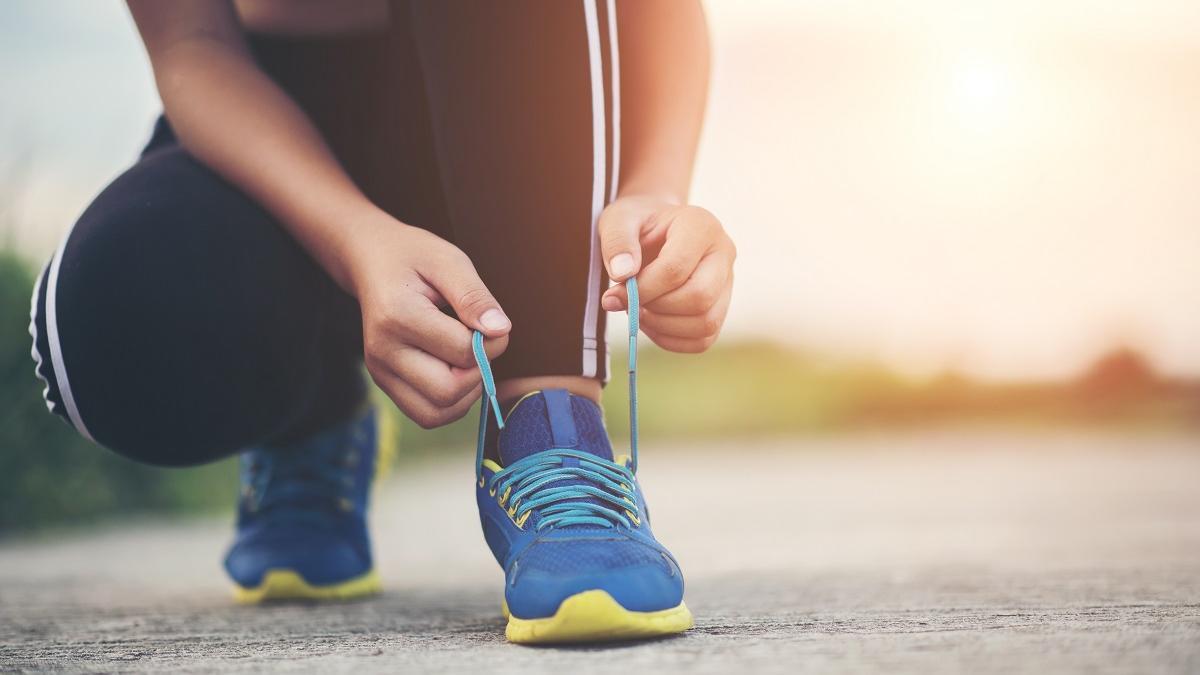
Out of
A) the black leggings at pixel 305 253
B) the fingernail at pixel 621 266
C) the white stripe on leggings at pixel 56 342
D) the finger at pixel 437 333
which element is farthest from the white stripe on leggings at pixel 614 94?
the white stripe on leggings at pixel 56 342

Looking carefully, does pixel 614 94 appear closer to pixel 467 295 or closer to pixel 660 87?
pixel 660 87

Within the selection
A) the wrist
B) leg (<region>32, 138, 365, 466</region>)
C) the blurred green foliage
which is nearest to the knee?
leg (<region>32, 138, 365, 466</region>)

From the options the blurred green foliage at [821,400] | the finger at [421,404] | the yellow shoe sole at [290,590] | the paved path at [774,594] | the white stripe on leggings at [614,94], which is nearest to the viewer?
the paved path at [774,594]

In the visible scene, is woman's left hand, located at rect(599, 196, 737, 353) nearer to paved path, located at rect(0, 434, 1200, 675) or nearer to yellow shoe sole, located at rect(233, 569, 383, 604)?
paved path, located at rect(0, 434, 1200, 675)

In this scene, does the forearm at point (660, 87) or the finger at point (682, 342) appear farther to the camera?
the forearm at point (660, 87)

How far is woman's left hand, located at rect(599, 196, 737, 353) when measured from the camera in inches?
34.0

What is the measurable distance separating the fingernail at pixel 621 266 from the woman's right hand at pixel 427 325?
0.32 feet

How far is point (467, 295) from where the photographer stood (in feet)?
2.72

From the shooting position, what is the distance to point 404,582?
1.45 m

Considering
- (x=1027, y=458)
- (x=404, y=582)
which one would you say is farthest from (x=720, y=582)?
(x=1027, y=458)

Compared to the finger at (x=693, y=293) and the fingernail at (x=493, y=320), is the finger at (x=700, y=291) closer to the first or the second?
the finger at (x=693, y=293)

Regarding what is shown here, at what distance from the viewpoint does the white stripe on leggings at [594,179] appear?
925mm

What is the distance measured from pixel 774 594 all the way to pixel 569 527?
35 cm

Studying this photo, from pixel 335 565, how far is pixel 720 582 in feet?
1.44
